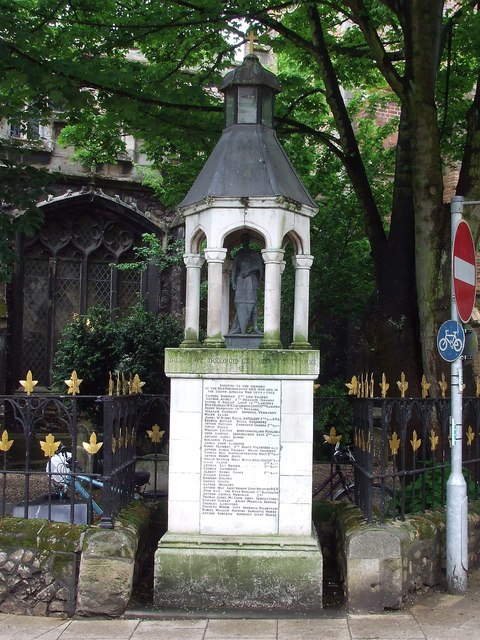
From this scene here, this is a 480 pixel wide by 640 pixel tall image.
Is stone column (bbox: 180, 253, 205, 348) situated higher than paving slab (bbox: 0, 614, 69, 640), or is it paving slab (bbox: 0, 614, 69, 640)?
stone column (bbox: 180, 253, 205, 348)

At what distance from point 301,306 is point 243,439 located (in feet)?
4.42

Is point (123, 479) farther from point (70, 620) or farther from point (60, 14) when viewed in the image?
point (60, 14)

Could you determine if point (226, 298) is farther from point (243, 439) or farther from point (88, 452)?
point (88, 452)

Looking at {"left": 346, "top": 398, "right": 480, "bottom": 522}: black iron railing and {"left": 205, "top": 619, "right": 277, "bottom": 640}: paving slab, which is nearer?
{"left": 205, "top": 619, "right": 277, "bottom": 640}: paving slab

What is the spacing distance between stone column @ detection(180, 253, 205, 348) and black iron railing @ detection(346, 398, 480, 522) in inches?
66.6

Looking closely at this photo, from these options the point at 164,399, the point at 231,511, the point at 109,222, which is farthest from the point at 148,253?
the point at 231,511

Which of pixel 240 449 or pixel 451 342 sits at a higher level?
pixel 451 342

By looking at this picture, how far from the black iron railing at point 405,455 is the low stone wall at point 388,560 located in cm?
21

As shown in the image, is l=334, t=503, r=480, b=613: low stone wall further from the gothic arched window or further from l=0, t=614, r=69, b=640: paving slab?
the gothic arched window

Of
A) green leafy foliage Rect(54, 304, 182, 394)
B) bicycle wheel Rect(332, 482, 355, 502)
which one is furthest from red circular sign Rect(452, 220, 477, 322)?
green leafy foliage Rect(54, 304, 182, 394)

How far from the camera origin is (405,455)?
788 centimetres

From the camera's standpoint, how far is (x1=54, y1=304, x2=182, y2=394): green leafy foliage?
12.6m

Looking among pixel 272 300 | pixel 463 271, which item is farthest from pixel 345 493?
pixel 272 300

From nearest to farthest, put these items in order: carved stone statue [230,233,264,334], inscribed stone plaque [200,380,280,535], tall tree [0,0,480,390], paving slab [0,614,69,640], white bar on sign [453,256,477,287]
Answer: paving slab [0,614,69,640]
inscribed stone plaque [200,380,280,535]
white bar on sign [453,256,477,287]
carved stone statue [230,233,264,334]
tall tree [0,0,480,390]
